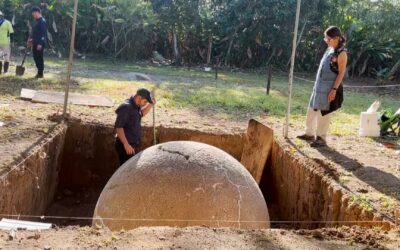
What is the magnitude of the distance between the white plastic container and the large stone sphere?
4775mm

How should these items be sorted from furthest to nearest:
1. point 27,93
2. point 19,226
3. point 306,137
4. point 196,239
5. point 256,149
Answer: point 27,93 < point 306,137 < point 256,149 < point 19,226 < point 196,239

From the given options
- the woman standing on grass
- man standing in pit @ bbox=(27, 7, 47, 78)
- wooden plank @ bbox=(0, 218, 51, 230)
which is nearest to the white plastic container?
the woman standing on grass

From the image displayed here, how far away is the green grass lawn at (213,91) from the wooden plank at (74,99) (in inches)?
21.4

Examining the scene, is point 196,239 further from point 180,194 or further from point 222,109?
point 222,109

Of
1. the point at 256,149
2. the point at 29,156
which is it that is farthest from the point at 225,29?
the point at 29,156

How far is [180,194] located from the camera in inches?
221

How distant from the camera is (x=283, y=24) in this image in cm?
2273

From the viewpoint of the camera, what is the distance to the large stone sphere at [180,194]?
558 centimetres

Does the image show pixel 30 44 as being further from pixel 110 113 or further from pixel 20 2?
pixel 20 2

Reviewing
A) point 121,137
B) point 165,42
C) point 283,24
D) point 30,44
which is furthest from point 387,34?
point 121,137

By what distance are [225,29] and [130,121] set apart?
640 inches

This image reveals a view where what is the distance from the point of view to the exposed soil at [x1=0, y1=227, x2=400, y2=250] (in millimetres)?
4457

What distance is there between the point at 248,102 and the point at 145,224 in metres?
7.98

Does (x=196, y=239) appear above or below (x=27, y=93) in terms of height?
below
